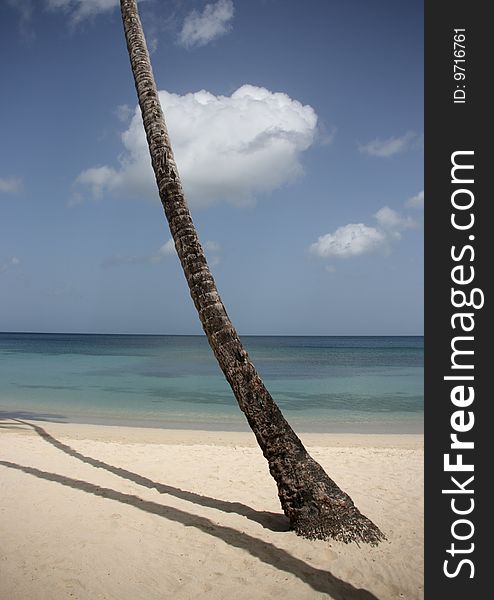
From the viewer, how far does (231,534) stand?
5445 mm

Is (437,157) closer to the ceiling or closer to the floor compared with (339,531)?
closer to the ceiling

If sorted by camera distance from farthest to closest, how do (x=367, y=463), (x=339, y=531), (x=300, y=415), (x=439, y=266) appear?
(x=300, y=415) → (x=367, y=463) → (x=339, y=531) → (x=439, y=266)

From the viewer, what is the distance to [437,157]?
4.15m

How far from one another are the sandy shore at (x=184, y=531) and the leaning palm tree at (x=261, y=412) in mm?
252

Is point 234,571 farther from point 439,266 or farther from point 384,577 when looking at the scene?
point 439,266

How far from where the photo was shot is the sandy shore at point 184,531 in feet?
14.4

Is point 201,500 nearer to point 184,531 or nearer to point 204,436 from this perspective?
point 184,531

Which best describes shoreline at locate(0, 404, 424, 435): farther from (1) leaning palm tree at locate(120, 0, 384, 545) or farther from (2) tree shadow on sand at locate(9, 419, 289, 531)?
(1) leaning palm tree at locate(120, 0, 384, 545)

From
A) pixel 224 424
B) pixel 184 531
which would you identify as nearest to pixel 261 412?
pixel 184 531

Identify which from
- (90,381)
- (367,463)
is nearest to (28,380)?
(90,381)

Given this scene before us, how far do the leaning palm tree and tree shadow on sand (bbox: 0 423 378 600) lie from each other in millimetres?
480

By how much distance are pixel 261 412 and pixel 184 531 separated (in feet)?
5.37

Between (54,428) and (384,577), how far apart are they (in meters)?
11.4

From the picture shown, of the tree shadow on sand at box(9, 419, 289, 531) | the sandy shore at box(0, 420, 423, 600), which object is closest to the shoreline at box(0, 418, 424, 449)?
the sandy shore at box(0, 420, 423, 600)
